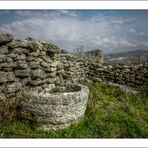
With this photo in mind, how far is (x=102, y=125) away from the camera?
5258 mm

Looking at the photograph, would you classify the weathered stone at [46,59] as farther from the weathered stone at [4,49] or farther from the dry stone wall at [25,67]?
the weathered stone at [4,49]

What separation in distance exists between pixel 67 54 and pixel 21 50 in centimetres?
293

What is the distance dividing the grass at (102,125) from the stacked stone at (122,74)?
7.41 ft

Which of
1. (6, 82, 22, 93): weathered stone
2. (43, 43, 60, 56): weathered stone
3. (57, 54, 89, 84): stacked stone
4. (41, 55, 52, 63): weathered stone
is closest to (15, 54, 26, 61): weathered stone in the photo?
(6, 82, 22, 93): weathered stone

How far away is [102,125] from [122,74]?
448 cm

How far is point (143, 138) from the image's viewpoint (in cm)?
491

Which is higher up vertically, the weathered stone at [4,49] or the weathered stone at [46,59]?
the weathered stone at [4,49]

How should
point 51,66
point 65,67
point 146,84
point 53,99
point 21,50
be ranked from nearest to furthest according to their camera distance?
point 53,99 < point 21,50 < point 51,66 < point 65,67 < point 146,84

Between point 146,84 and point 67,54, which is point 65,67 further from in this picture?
point 146,84

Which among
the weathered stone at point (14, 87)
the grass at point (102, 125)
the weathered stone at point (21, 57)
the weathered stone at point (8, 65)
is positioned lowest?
the grass at point (102, 125)

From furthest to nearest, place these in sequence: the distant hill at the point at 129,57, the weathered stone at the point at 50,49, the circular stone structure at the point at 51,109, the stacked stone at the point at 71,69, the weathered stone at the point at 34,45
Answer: the distant hill at the point at 129,57 < the stacked stone at the point at 71,69 < the weathered stone at the point at 50,49 < the weathered stone at the point at 34,45 < the circular stone structure at the point at 51,109

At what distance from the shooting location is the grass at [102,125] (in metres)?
4.74

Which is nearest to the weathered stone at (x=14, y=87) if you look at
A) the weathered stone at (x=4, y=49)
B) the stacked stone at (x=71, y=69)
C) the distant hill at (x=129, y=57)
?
the weathered stone at (x=4, y=49)
